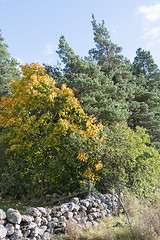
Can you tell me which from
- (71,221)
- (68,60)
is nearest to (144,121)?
(68,60)

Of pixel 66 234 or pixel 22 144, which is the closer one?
pixel 66 234

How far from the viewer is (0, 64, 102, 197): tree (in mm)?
6855

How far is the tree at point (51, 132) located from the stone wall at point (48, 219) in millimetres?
1156

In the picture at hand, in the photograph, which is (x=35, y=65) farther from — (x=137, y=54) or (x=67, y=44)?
(x=137, y=54)

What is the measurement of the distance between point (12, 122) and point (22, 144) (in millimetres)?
863

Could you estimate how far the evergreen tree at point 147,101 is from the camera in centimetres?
1605

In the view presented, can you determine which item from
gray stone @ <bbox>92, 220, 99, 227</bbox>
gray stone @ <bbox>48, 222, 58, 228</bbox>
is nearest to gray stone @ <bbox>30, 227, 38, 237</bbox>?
gray stone @ <bbox>48, 222, 58, 228</bbox>

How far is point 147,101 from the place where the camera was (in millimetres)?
17859

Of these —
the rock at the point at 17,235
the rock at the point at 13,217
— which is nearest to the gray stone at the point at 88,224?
the rock at the point at 17,235

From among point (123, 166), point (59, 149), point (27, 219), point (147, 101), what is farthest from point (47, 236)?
point (147, 101)

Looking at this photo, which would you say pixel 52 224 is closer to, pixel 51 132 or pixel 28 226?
pixel 28 226

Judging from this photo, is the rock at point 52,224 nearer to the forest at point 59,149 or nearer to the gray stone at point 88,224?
the gray stone at point 88,224

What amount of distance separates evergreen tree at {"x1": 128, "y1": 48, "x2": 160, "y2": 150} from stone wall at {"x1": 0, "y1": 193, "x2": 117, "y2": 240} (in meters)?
10.1

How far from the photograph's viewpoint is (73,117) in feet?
24.2
